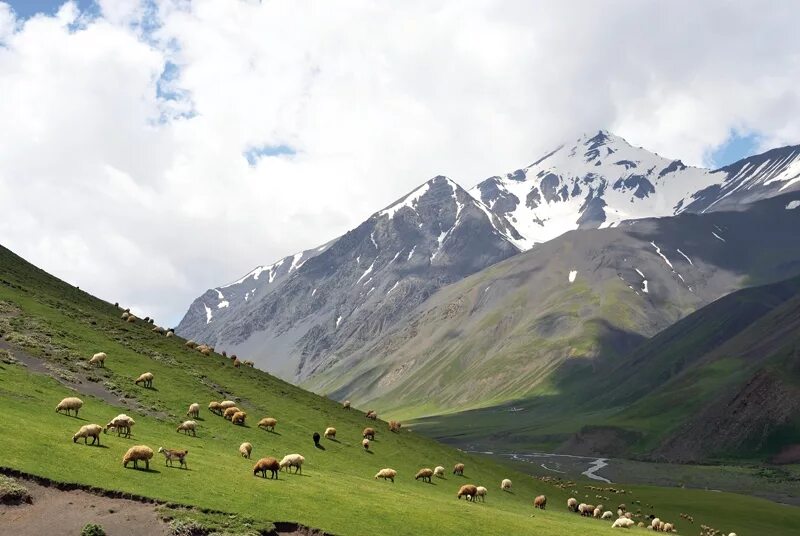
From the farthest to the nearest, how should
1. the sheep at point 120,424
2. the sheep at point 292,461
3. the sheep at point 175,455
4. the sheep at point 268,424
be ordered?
the sheep at point 268,424 → the sheep at point 292,461 → the sheep at point 120,424 → the sheep at point 175,455

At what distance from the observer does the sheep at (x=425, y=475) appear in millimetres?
68438

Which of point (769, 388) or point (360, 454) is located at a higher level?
point (769, 388)

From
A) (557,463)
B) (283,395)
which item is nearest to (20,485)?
(283,395)

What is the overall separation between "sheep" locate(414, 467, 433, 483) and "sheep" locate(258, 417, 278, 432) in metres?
14.5

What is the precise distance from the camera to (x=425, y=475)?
227ft

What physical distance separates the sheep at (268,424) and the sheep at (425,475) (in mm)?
14503

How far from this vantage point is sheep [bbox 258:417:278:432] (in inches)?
2704

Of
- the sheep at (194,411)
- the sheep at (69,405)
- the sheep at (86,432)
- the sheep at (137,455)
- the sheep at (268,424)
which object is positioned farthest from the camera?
the sheep at (268,424)

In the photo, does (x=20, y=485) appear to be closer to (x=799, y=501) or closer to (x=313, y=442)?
(x=313, y=442)

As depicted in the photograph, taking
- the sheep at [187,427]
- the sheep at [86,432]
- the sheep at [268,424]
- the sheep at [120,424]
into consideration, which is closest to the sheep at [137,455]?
the sheep at [86,432]

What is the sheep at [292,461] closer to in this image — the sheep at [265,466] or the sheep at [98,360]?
the sheep at [265,466]

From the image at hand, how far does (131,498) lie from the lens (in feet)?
122

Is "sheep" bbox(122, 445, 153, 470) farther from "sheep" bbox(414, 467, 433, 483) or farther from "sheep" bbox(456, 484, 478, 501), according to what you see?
"sheep" bbox(414, 467, 433, 483)

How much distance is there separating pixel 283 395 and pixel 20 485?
54402 mm
